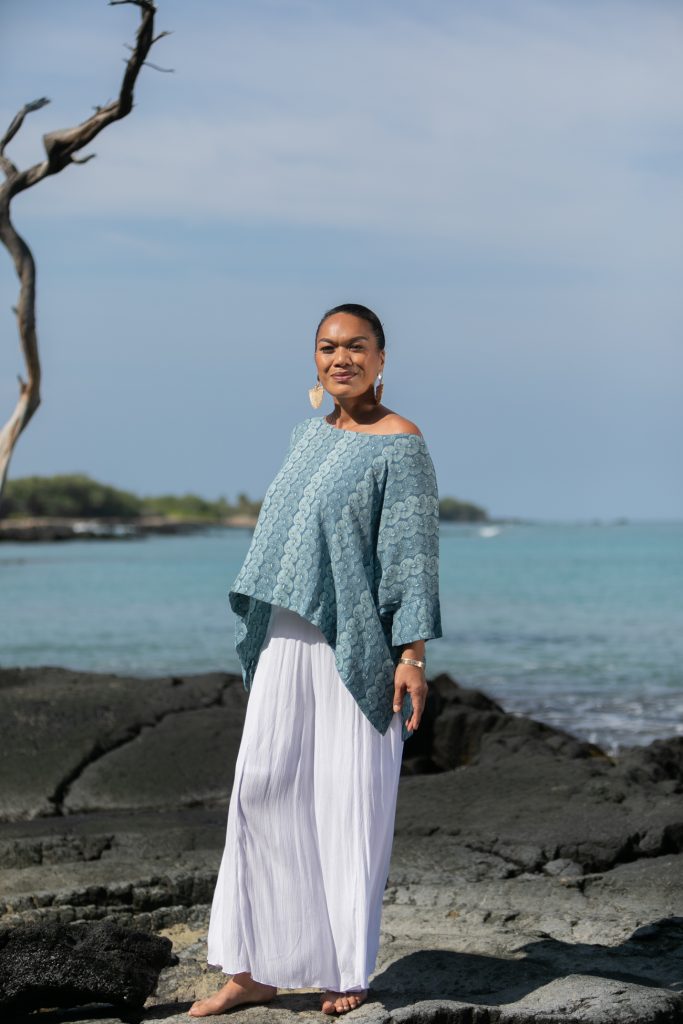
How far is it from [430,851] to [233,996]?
191cm

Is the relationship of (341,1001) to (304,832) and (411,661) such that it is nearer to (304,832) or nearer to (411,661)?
(304,832)

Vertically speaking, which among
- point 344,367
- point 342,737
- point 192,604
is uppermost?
point 344,367

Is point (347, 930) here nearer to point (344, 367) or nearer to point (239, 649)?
point (239, 649)

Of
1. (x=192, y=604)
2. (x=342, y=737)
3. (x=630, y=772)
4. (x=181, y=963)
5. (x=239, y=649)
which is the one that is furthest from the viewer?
(x=192, y=604)

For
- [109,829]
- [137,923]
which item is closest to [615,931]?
[137,923]

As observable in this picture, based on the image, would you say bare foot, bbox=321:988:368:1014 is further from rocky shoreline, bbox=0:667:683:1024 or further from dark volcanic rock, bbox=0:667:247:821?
dark volcanic rock, bbox=0:667:247:821

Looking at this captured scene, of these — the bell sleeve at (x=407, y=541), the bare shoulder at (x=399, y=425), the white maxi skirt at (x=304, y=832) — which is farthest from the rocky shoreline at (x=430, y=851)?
the bare shoulder at (x=399, y=425)

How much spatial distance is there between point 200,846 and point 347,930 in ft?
7.00

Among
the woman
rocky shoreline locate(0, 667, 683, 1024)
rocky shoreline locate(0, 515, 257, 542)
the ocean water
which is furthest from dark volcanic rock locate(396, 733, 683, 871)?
rocky shoreline locate(0, 515, 257, 542)

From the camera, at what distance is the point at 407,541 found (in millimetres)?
3689

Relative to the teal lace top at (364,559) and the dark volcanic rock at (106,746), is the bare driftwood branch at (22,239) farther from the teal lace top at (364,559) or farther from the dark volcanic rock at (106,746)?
the teal lace top at (364,559)

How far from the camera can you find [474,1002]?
3.76m

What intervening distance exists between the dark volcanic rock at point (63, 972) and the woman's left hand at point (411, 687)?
119cm

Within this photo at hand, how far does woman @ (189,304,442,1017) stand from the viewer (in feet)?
12.0
